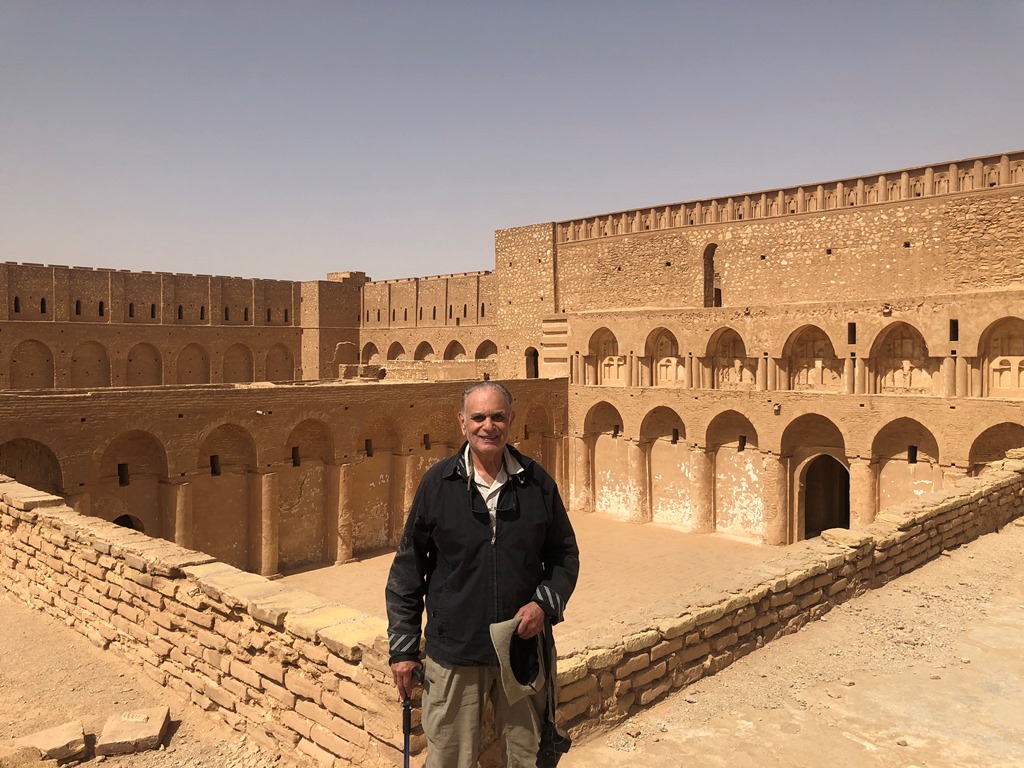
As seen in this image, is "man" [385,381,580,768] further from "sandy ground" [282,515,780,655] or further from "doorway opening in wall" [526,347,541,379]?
"doorway opening in wall" [526,347,541,379]

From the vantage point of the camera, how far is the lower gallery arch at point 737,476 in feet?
75.9

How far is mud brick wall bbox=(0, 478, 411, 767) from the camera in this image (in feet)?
16.5

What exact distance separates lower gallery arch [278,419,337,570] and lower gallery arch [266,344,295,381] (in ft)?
68.1

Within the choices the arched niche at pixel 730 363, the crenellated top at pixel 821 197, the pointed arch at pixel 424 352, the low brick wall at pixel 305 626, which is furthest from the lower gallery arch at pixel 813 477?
the pointed arch at pixel 424 352

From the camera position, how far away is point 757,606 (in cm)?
724

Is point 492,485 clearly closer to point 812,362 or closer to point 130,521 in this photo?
point 130,521

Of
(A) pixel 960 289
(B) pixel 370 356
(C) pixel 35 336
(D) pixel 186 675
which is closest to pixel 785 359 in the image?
(A) pixel 960 289

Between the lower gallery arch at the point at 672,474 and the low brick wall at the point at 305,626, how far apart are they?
13838 mm

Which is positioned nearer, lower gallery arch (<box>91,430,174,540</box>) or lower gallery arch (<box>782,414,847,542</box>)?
lower gallery arch (<box>91,430,174,540</box>)

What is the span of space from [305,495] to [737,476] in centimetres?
1262

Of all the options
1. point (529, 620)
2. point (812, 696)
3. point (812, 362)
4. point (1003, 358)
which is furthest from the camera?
point (812, 362)

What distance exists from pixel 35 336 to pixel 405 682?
111 ft

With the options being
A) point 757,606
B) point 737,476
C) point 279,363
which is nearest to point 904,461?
point 737,476

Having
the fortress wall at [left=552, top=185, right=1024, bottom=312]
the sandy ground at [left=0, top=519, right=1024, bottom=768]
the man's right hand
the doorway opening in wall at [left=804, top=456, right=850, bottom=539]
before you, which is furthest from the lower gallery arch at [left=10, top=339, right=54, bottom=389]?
the man's right hand
